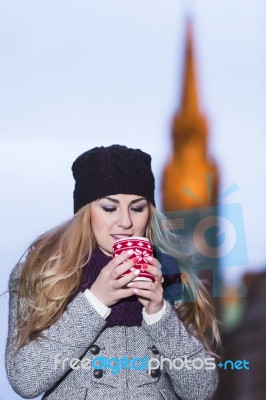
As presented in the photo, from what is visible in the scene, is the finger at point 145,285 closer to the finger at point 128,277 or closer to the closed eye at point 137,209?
the finger at point 128,277

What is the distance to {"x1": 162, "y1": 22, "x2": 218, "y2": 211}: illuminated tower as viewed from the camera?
1833cm

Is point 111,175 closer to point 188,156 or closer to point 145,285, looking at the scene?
point 145,285

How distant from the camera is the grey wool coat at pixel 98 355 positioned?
64.6 inches

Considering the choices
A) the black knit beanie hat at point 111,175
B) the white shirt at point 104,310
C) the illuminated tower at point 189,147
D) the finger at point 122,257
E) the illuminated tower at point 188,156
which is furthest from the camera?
the illuminated tower at point 189,147

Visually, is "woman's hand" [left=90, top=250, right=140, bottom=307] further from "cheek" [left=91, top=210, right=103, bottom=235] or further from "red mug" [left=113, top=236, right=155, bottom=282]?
"cheek" [left=91, top=210, right=103, bottom=235]

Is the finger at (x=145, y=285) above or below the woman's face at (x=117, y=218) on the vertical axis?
below

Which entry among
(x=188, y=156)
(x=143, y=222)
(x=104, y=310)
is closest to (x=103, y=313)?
(x=104, y=310)

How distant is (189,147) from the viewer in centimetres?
2120

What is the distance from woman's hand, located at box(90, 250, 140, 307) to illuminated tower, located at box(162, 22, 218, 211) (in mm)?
15843

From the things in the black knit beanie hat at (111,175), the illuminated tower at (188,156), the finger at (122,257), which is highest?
the black knit beanie hat at (111,175)

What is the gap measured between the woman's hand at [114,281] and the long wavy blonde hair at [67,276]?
97 millimetres

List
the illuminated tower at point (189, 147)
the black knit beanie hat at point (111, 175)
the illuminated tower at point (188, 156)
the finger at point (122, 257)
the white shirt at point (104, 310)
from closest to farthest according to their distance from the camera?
the finger at point (122, 257), the white shirt at point (104, 310), the black knit beanie hat at point (111, 175), the illuminated tower at point (188, 156), the illuminated tower at point (189, 147)

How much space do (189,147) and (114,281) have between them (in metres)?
19.7

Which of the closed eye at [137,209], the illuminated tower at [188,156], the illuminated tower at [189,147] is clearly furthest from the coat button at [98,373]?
the illuminated tower at [189,147]
